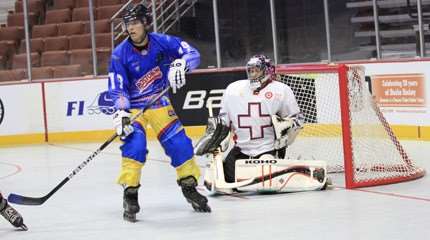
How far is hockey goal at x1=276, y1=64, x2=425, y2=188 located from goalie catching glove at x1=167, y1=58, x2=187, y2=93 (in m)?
1.47

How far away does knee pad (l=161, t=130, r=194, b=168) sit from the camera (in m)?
5.86

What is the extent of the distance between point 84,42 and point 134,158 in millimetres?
8508

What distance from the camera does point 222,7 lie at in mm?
12883

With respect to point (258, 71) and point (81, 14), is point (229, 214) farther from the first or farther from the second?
point (81, 14)

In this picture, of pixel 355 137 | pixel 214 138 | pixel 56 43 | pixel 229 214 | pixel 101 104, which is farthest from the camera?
pixel 56 43

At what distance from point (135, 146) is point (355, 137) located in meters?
1.85

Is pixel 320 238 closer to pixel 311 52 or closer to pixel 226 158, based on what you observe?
pixel 226 158

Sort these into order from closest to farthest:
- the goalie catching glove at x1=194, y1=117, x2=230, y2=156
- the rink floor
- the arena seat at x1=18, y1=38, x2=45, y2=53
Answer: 1. the rink floor
2. the goalie catching glove at x1=194, y1=117, x2=230, y2=156
3. the arena seat at x1=18, y1=38, x2=45, y2=53

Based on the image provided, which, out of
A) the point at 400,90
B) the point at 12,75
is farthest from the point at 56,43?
the point at 400,90

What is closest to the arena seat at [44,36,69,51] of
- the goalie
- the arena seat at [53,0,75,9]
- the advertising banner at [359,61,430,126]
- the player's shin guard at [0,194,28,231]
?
the arena seat at [53,0,75,9]

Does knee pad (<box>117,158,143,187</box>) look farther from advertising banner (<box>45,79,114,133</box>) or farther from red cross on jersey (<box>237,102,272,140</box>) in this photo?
advertising banner (<box>45,79,114,133</box>)

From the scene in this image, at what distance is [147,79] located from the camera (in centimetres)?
589

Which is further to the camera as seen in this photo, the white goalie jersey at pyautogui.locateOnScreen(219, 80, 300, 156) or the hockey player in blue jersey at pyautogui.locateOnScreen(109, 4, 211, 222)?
the white goalie jersey at pyautogui.locateOnScreen(219, 80, 300, 156)

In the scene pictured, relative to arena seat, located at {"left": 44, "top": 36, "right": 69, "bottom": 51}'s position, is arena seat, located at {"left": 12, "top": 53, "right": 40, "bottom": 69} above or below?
below
